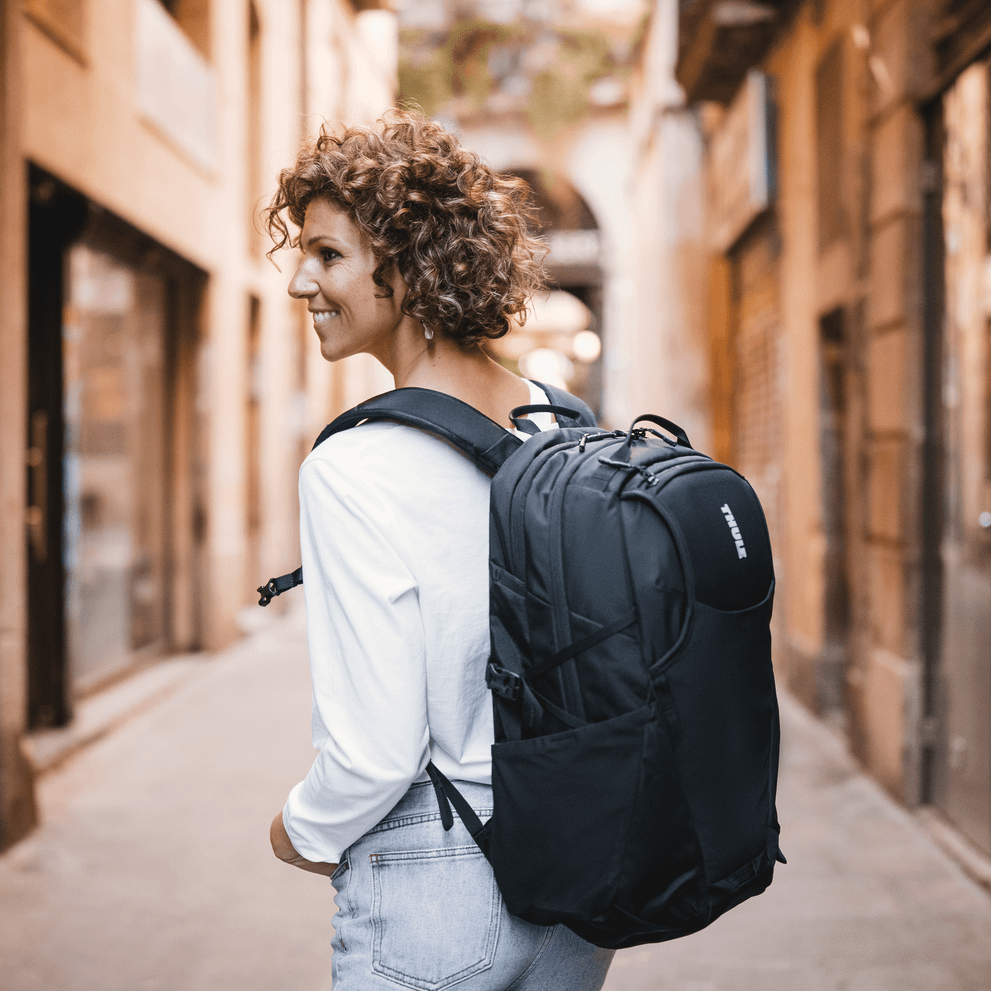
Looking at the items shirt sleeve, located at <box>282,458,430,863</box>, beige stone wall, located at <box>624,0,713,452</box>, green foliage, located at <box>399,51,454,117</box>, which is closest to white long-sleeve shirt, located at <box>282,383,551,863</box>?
shirt sleeve, located at <box>282,458,430,863</box>

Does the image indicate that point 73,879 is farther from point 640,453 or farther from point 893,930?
point 640,453

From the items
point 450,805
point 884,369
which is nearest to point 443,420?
point 450,805

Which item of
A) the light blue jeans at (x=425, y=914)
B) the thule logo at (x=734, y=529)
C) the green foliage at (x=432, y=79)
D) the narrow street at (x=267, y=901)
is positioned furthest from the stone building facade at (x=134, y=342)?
the green foliage at (x=432, y=79)

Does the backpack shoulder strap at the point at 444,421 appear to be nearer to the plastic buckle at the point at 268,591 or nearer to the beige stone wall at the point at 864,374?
the plastic buckle at the point at 268,591

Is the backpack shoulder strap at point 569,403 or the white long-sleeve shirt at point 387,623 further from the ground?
the backpack shoulder strap at point 569,403

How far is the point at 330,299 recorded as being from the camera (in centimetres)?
143

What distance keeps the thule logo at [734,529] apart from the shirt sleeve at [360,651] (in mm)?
375

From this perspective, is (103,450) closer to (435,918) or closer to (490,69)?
(435,918)

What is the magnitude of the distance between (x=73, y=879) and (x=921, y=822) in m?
3.55

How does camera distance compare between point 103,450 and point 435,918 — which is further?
point 103,450

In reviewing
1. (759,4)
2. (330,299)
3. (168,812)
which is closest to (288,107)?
(759,4)

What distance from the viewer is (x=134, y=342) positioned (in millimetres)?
8203

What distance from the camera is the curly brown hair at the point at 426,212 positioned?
A: 138 cm

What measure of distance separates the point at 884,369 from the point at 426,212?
437 centimetres
